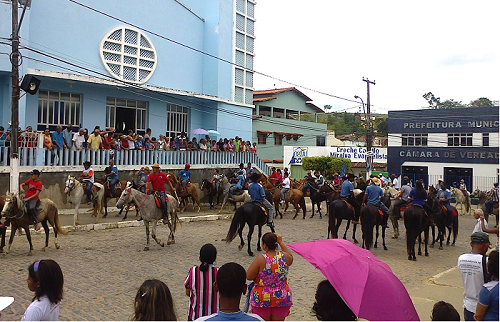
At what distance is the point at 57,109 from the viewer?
20719mm

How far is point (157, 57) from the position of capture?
24375 millimetres

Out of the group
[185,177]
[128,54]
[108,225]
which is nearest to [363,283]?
[108,225]

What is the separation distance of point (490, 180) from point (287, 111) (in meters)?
21.5

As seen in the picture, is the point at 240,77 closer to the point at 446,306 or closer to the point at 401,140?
the point at 401,140

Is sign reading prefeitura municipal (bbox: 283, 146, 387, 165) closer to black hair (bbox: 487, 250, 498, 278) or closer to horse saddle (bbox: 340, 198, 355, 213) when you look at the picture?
horse saddle (bbox: 340, 198, 355, 213)

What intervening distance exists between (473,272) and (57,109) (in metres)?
20.3

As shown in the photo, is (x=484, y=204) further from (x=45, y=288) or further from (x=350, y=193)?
(x=45, y=288)

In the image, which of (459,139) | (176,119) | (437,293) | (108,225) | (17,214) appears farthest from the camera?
(459,139)

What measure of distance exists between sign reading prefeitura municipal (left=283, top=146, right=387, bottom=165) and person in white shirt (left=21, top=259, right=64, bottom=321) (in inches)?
1505

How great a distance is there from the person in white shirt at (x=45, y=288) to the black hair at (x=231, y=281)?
4.63 feet

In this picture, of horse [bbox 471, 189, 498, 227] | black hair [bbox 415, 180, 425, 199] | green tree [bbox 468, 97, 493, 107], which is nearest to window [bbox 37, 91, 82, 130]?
black hair [bbox 415, 180, 425, 199]

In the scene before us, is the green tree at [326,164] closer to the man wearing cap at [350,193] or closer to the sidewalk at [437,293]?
the man wearing cap at [350,193]

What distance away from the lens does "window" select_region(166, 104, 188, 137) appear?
25.7 m

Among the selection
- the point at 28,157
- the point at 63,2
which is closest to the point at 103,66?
the point at 63,2
